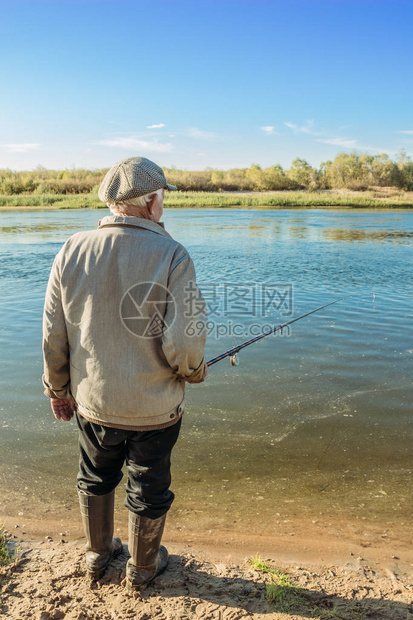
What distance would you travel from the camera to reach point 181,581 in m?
2.38

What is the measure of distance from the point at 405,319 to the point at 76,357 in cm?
655

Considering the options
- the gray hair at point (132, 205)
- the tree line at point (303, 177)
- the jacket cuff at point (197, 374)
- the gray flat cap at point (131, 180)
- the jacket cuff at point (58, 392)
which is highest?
the tree line at point (303, 177)

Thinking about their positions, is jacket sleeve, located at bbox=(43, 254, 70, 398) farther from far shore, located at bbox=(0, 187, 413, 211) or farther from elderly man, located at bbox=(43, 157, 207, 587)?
far shore, located at bbox=(0, 187, 413, 211)

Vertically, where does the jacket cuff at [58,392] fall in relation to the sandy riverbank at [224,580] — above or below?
above

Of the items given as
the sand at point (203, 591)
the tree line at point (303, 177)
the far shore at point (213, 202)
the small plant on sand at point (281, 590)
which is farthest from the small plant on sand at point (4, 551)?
the tree line at point (303, 177)

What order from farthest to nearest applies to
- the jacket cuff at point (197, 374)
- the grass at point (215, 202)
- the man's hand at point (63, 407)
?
the grass at point (215, 202), the man's hand at point (63, 407), the jacket cuff at point (197, 374)

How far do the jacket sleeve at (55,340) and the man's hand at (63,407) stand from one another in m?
0.10

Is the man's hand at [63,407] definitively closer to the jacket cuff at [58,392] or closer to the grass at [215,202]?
the jacket cuff at [58,392]

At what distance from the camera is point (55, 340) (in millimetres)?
2191

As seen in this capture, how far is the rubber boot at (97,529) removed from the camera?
2.31 metres

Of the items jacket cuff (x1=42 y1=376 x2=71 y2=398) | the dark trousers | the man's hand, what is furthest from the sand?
jacket cuff (x1=42 y1=376 x2=71 y2=398)

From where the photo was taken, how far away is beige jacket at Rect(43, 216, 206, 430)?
2002 mm

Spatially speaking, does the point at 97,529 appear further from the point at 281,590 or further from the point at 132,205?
the point at 132,205

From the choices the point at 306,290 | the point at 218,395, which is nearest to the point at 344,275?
the point at 306,290
